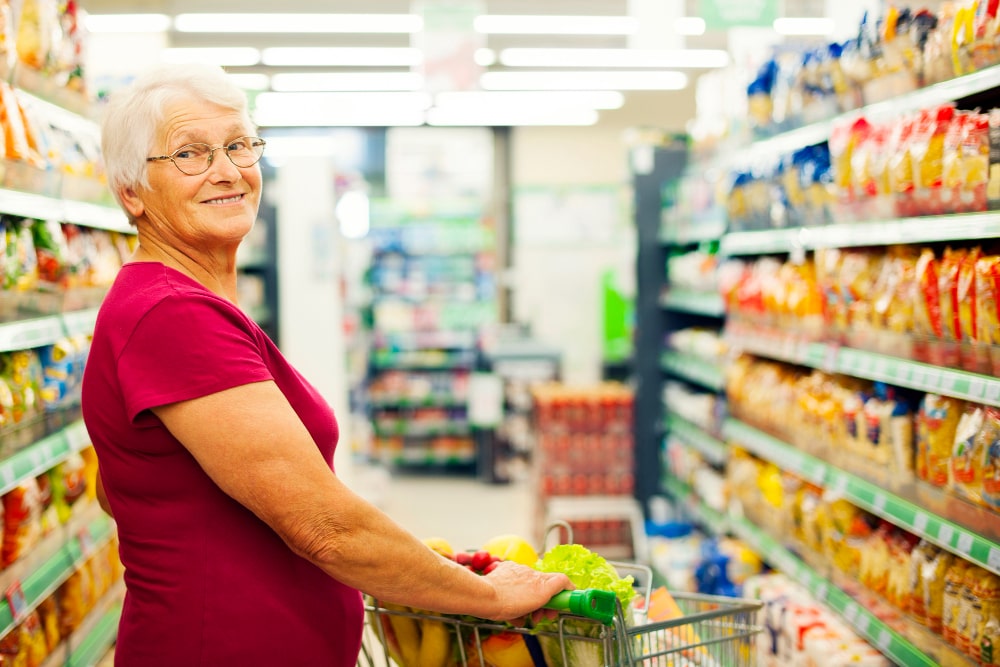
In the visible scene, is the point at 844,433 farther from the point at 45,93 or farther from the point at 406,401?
the point at 406,401

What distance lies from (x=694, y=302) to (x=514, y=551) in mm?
3240

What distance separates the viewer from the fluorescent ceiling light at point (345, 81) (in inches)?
435

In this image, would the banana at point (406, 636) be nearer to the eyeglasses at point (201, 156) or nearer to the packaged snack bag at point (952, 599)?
the eyeglasses at point (201, 156)

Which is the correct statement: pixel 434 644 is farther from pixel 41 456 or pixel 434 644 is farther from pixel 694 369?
pixel 694 369

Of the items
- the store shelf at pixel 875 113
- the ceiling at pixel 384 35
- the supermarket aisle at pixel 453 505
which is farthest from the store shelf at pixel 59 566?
the ceiling at pixel 384 35

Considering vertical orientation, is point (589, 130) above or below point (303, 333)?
above

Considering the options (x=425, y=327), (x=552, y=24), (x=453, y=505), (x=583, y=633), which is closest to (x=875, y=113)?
(x=583, y=633)

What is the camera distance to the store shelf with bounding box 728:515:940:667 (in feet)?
7.77

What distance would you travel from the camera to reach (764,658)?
304 centimetres

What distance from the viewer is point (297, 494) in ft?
4.71

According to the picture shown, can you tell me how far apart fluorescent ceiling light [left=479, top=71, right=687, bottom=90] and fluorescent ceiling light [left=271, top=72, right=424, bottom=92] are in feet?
3.01

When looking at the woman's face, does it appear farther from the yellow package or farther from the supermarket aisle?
the supermarket aisle

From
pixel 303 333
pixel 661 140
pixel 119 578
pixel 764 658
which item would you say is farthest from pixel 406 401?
pixel 764 658

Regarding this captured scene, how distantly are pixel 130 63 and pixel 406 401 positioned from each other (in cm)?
503
